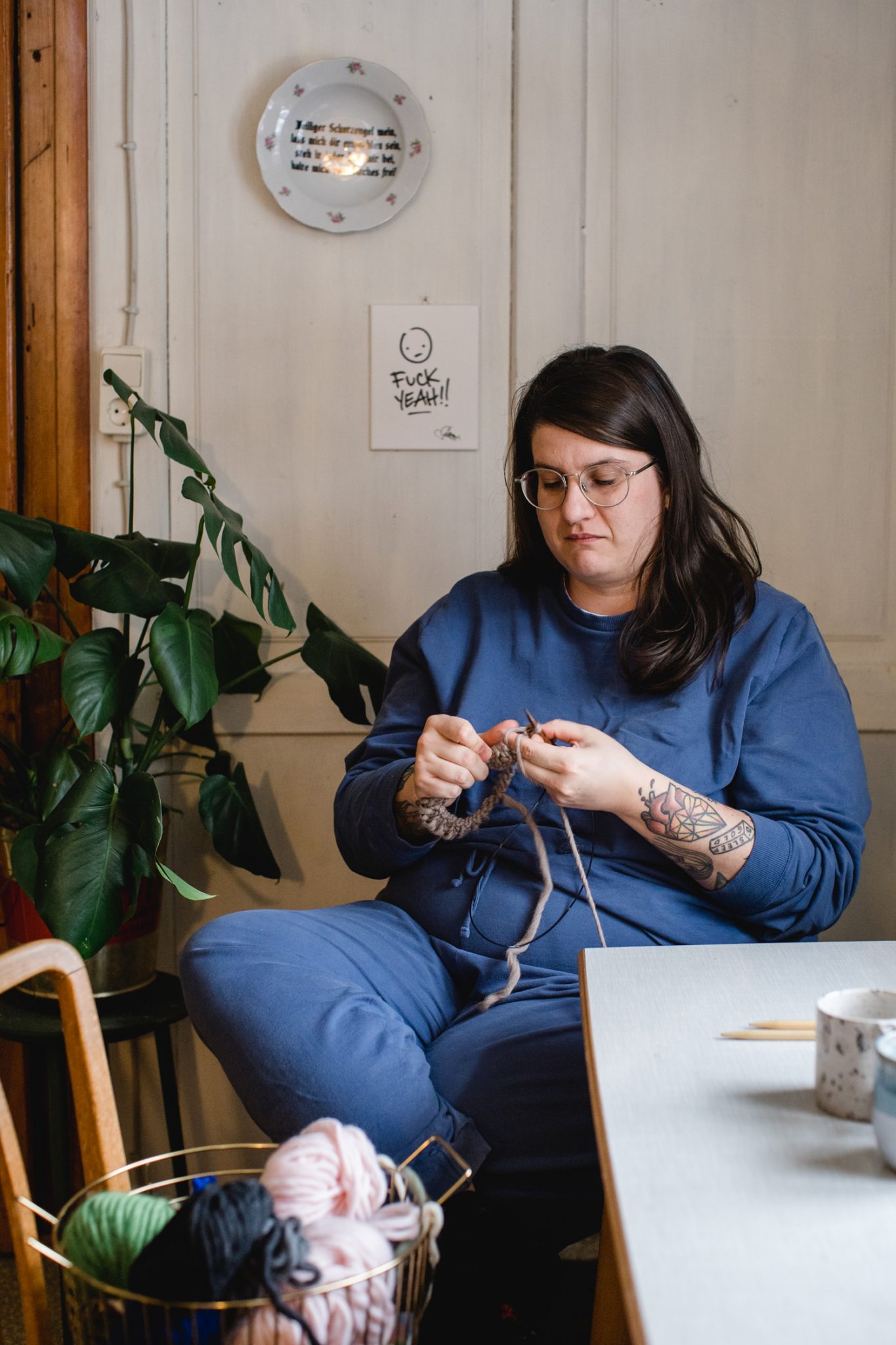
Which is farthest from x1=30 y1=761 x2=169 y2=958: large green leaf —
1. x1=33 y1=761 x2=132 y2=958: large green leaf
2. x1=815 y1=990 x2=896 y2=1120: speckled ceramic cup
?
x1=815 y1=990 x2=896 y2=1120: speckled ceramic cup

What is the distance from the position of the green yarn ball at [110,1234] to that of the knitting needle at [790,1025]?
0.44 m

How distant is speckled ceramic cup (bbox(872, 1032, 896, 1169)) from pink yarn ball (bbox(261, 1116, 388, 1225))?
29cm

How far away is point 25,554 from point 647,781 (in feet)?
2.93

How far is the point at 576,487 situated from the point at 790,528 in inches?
26.5

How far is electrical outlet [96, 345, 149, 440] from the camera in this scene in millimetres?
1948

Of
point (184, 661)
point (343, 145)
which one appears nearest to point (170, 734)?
point (184, 661)

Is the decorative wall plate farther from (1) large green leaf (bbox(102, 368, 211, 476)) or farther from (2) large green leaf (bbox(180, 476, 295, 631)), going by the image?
(2) large green leaf (bbox(180, 476, 295, 631))

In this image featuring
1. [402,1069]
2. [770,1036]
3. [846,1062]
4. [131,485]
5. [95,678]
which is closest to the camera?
Answer: [846,1062]

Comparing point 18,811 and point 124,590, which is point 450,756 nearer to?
point 124,590

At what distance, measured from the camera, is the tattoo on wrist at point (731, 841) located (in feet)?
4.19

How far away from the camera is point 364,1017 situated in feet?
3.80

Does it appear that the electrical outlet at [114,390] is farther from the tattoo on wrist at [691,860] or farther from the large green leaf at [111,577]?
the tattoo on wrist at [691,860]

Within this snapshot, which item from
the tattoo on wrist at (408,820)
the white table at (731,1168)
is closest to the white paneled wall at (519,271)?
the tattoo on wrist at (408,820)

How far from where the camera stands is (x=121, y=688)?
161 cm
